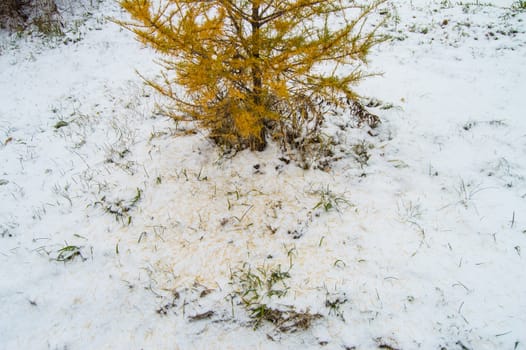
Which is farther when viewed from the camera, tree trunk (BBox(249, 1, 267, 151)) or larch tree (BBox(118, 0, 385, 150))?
tree trunk (BBox(249, 1, 267, 151))

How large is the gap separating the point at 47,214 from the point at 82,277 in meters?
1.24

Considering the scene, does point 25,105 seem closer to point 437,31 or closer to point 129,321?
point 129,321

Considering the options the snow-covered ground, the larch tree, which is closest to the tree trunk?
the larch tree

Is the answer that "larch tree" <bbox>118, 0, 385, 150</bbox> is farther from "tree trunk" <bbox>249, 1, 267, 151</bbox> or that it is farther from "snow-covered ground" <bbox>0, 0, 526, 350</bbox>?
"snow-covered ground" <bbox>0, 0, 526, 350</bbox>

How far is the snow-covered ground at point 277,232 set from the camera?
288 cm

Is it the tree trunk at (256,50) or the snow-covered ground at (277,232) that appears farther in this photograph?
the tree trunk at (256,50)

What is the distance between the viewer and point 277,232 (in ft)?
12.0

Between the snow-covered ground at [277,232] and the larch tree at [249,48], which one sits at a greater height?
the larch tree at [249,48]

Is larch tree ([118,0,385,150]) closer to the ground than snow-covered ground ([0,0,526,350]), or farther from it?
farther from it

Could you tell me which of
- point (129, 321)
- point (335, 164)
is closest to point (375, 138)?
point (335, 164)

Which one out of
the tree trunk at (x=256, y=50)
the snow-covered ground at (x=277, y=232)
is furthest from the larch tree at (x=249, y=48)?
the snow-covered ground at (x=277, y=232)

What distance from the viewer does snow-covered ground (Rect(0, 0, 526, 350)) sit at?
113 inches

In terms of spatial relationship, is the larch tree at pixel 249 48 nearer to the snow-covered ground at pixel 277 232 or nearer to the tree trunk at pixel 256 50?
the tree trunk at pixel 256 50

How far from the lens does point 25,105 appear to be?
6684mm
